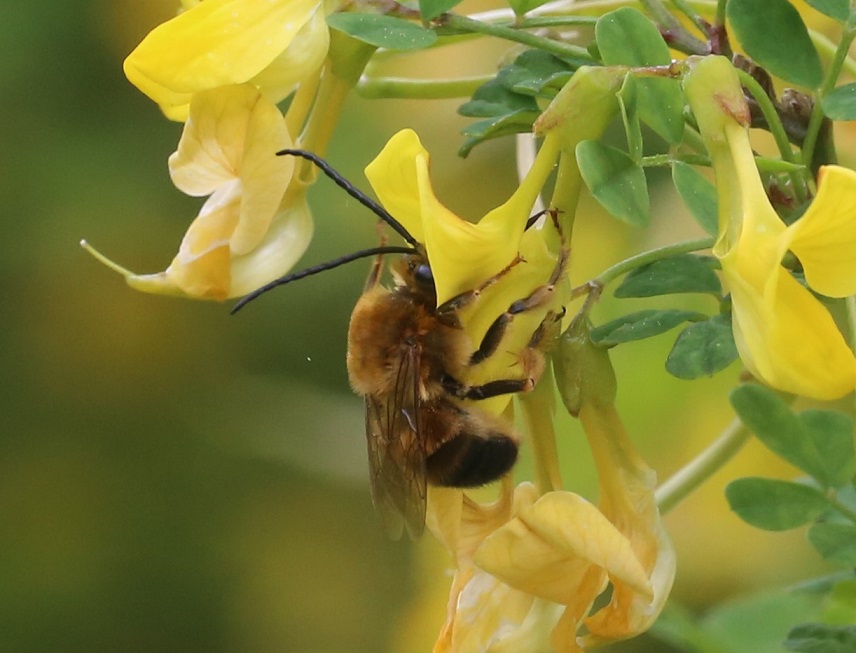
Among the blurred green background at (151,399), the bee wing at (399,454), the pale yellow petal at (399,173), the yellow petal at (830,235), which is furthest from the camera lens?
the blurred green background at (151,399)

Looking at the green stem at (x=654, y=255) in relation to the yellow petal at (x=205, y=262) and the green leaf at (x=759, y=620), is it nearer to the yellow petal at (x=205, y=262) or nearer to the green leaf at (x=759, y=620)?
the yellow petal at (x=205, y=262)

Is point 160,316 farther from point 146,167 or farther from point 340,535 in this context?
point 340,535

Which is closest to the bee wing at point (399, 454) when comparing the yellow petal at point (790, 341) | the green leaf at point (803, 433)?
the green leaf at point (803, 433)

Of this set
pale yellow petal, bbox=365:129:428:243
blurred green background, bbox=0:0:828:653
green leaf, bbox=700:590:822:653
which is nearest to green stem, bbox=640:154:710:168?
pale yellow petal, bbox=365:129:428:243

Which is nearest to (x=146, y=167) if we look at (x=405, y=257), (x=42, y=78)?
(x=42, y=78)

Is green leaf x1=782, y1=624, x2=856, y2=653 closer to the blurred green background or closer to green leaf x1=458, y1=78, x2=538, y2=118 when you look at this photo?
green leaf x1=458, y1=78, x2=538, y2=118

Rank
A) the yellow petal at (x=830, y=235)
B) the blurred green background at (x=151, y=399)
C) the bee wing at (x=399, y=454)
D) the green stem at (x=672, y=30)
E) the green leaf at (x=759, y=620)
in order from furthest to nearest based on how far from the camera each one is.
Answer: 1. the blurred green background at (x=151, y=399)
2. the green leaf at (x=759, y=620)
3. the bee wing at (x=399, y=454)
4. the green stem at (x=672, y=30)
5. the yellow petal at (x=830, y=235)

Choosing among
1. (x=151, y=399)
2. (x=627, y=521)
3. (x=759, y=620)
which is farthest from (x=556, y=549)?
(x=151, y=399)
